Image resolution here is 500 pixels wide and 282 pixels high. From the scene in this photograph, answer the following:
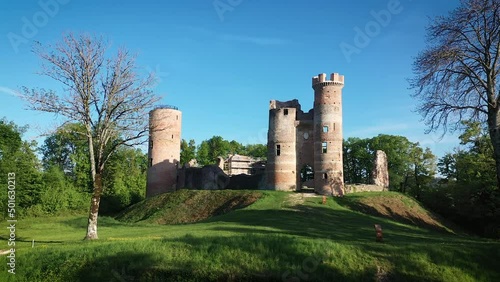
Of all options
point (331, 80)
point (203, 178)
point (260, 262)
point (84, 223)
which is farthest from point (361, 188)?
point (260, 262)

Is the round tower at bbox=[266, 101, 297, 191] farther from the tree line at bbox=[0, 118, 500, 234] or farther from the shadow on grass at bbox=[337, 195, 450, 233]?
the tree line at bbox=[0, 118, 500, 234]

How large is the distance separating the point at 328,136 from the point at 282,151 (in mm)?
5255

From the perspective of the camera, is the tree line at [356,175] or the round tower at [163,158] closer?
the tree line at [356,175]

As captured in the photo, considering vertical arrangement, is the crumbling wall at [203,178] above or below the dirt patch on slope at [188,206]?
above

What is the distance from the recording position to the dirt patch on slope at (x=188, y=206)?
3538 cm

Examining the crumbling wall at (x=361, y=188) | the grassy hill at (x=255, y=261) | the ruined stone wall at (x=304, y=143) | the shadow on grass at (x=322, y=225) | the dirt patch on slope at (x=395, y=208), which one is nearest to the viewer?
the grassy hill at (x=255, y=261)

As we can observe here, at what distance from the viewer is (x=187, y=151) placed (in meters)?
83.2

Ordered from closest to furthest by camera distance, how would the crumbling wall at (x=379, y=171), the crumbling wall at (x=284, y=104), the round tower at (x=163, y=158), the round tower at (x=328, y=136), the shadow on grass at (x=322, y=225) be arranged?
the shadow on grass at (x=322, y=225), the round tower at (x=328, y=136), the crumbling wall at (x=379, y=171), the crumbling wall at (x=284, y=104), the round tower at (x=163, y=158)

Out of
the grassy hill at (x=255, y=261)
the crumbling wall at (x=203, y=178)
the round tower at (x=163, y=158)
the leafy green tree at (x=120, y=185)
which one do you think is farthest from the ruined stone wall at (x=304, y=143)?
the grassy hill at (x=255, y=261)

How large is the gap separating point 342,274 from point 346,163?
186 feet

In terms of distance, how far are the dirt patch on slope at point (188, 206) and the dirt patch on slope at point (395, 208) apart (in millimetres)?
8932

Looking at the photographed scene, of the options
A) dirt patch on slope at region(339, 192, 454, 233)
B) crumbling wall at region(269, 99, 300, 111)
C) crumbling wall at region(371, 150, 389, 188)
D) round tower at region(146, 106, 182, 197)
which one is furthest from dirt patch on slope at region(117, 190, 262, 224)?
crumbling wall at region(371, 150, 389, 188)

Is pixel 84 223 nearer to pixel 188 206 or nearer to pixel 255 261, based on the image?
pixel 188 206

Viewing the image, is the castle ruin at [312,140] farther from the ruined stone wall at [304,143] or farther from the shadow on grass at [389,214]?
the shadow on grass at [389,214]
